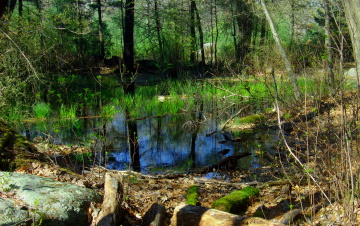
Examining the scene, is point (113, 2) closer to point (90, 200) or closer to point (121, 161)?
point (121, 161)

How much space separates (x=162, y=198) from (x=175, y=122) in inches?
249

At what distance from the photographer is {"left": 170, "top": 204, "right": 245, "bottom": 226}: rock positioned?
361 centimetres

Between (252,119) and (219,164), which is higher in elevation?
(252,119)

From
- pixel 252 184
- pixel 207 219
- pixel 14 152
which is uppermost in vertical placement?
pixel 14 152

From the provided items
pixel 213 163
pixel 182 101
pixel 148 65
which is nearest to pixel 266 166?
pixel 213 163

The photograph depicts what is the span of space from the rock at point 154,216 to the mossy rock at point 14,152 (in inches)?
87.0

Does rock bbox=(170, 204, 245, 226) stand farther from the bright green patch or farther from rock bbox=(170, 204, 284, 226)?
the bright green patch

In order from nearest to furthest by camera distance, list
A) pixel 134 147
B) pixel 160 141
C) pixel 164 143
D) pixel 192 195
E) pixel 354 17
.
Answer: pixel 354 17
pixel 192 195
pixel 134 147
pixel 164 143
pixel 160 141

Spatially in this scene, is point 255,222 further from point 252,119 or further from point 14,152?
point 252,119

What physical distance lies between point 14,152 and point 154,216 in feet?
8.29

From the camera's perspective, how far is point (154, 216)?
381cm

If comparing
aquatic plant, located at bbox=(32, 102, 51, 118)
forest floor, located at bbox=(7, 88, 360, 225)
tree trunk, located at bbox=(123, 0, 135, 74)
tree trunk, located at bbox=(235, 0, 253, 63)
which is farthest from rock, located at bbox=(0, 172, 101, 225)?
tree trunk, located at bbox=(235, 0, 253, 63)

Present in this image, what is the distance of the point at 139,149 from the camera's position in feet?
28.6

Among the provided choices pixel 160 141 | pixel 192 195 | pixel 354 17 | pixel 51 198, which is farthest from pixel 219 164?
pixel 51 198
